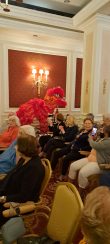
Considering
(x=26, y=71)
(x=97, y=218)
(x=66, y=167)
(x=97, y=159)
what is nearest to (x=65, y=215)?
(x=97, y=218)

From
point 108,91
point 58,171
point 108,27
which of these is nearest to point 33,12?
point 108,27

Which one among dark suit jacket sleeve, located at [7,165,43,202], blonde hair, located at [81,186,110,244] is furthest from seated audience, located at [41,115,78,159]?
blonde hair, located at [81,186,110,244]

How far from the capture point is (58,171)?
4.05 metres

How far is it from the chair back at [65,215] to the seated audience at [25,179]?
0.36 m

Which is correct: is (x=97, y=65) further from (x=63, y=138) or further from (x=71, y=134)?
(x=63, y=138)

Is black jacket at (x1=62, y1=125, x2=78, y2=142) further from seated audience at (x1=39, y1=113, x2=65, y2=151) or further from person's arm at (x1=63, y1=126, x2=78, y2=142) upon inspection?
seated audience at (x1=39, y1=113, x2=65, y2=151)

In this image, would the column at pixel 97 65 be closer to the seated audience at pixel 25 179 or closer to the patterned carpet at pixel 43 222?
the patterned carpet at pixel 43 222

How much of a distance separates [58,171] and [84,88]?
7.32 ft

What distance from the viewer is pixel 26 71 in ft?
21.0

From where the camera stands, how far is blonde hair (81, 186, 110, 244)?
938 millimetres

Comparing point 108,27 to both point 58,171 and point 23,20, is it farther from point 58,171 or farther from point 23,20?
point 58,171

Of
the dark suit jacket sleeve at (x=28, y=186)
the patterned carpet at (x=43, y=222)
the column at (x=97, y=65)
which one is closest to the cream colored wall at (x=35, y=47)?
the column at (x=97, y=65)

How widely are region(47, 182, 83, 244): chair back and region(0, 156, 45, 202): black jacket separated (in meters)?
0.35

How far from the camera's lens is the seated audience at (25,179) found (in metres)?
1.85
